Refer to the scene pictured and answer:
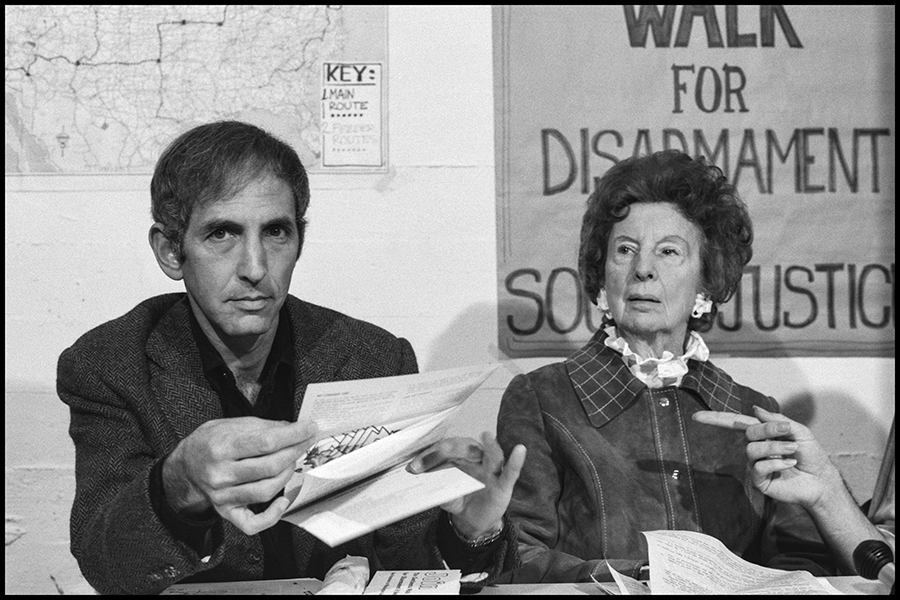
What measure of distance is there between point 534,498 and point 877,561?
726 millimetres

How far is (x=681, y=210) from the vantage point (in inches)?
87.0

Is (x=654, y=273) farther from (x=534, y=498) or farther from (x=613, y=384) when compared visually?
(x=534, y=498)

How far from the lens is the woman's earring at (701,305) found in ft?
7.30

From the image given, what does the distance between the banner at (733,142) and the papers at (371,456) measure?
1373 millimetres

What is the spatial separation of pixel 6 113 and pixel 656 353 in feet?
6.65

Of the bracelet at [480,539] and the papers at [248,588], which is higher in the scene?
the bracelet at [480,539]

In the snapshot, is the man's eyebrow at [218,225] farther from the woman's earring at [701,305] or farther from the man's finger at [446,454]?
the woman's earring at [701,305]

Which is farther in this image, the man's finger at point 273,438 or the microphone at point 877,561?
the microphone at point 877,561

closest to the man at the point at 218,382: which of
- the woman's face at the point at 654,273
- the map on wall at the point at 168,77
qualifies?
the woman's face at the point at 654,273

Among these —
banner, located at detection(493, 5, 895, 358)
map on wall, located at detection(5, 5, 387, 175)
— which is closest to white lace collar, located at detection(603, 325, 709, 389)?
banner, located at detection(493, 5, 895, 358)

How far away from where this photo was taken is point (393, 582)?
151cm

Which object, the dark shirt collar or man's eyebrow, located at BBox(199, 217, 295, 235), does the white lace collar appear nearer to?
the dark shirt collar

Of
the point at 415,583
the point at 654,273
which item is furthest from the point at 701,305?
the point at 415,583

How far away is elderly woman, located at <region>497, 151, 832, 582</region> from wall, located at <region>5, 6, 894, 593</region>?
586 millimetres
